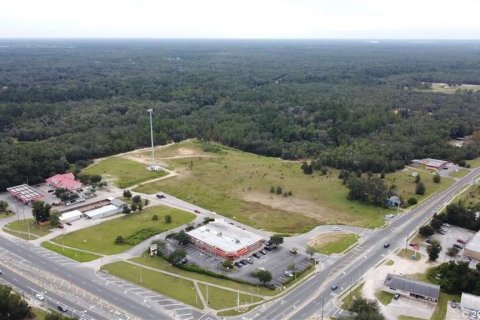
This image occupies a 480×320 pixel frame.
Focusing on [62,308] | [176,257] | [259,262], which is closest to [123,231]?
[176,257]

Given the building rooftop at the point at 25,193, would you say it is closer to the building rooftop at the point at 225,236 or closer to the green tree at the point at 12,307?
the building rooftop at the point at 225,236

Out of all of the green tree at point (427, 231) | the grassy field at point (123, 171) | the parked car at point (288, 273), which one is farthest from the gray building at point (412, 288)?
the grassy field at point (123, 171)

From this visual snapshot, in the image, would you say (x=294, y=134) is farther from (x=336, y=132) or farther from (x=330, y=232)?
(x=330, y=232)

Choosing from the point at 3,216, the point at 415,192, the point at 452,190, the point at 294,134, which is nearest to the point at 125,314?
the point at 3,216

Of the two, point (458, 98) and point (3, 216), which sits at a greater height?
point (458, 98)

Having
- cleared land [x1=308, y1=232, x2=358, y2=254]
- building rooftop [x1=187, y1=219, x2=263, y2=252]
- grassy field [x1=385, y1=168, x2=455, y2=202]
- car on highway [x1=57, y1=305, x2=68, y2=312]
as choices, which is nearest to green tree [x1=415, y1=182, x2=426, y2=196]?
grassy field [x1=385, y1=168, x2=455, y2=202]
